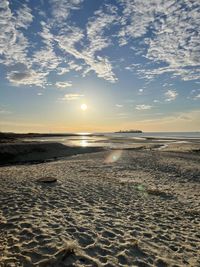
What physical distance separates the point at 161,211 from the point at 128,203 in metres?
1.64

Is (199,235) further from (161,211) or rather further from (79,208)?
(79,208)

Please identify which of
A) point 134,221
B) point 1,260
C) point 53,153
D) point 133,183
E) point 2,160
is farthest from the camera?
point 53,153

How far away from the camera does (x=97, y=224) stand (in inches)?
365

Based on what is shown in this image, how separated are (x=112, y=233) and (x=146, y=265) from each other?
1.94 meters

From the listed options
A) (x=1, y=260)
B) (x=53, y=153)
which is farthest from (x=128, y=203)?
(x=53, y=153)

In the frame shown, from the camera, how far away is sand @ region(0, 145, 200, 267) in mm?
7023

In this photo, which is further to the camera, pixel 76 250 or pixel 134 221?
pixel 134 221

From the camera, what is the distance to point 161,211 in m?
11.4

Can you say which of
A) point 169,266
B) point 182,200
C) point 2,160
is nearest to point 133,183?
point 182,200

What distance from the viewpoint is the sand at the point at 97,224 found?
7023 mm

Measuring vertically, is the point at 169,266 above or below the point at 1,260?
below

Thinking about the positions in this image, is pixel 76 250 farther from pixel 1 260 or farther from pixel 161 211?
pixel 161 211

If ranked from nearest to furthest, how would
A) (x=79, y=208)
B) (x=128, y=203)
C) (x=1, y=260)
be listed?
(x=1, y=260)
(x=79, y=208)
(x=128, y=203)

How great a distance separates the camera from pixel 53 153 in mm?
41125
